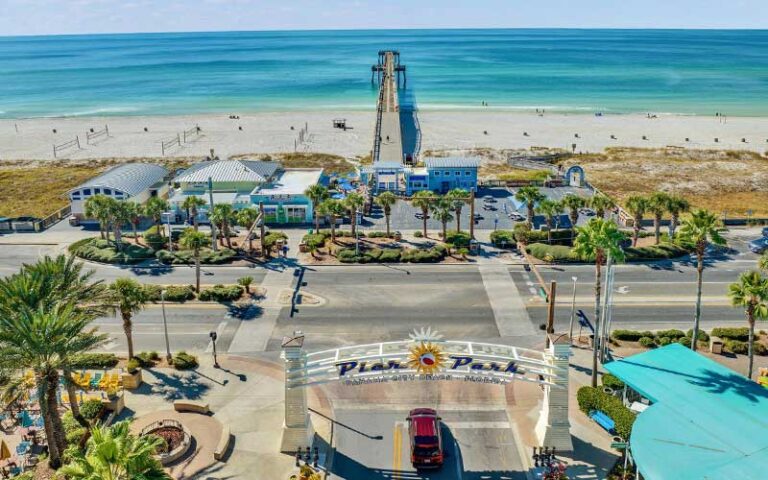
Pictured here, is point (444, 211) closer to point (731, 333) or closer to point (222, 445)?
point (731, 333)

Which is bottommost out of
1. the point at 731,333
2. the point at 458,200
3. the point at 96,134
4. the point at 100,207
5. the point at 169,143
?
the point at 731,333

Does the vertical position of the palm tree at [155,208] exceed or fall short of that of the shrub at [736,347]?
it exceeds it

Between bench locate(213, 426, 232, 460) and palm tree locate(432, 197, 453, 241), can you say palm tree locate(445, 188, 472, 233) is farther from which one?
bench locate(213, 426, 232, 460)

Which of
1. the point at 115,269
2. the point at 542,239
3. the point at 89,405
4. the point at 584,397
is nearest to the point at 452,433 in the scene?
the point at 584,397

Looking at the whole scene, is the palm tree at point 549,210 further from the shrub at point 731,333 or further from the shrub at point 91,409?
the shrub at point 91,409

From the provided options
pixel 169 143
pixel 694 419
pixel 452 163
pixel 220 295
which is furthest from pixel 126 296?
pixel 169 143

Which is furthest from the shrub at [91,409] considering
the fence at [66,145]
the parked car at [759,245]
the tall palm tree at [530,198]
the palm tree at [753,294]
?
the fence at [66,145]
